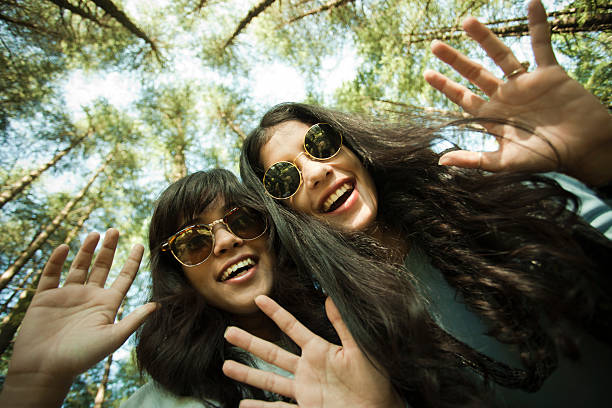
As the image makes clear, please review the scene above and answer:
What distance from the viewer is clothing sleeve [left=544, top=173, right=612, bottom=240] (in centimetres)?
119

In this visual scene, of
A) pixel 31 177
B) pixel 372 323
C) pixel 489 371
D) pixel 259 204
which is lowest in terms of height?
pixel 489 371

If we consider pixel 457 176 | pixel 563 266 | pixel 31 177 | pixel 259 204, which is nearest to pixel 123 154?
pixel 31 177

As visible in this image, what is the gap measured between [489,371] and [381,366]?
1.45ft

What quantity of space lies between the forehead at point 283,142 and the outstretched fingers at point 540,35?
3.78 ft

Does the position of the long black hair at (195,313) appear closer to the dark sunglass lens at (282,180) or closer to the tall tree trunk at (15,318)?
the dark sunglass lens at (282,180)

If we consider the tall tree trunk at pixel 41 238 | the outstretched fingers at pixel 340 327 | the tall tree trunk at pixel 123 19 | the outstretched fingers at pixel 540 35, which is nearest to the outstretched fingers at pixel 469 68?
the outstretched fingers at pixel 540 35

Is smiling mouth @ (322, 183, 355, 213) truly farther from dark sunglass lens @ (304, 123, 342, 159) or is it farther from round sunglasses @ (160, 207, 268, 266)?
round sunglasses @ (160, 207, 268, 266)

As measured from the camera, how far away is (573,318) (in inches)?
42.9

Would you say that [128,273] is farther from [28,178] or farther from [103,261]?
[28,178]

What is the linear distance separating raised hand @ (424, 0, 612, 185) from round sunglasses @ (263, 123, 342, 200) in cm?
68

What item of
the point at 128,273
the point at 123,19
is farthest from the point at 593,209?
the point at 123,19

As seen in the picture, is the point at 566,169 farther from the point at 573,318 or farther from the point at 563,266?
the point at 573,318

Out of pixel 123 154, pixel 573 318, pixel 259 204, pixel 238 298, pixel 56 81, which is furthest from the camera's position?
pixel 123 154

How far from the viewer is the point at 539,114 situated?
1.16 meters
